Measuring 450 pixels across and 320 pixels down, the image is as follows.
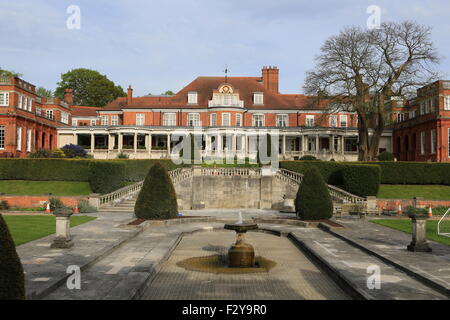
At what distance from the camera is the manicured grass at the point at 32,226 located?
1543cm

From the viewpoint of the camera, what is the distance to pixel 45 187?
33500 mm

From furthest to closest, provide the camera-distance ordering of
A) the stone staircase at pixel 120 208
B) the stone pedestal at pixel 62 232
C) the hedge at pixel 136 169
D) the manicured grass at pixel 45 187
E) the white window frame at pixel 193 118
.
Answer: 1. the white window frame at pixel 193 118
2. the hedge at pixel 136 169
3. the manicured grass at pixel 45 187
4. the stone staircase at pixel 120 208
5. the stone pedestal at pixel 62 232

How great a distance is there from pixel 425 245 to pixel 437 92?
122ft

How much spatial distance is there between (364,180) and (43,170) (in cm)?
2656

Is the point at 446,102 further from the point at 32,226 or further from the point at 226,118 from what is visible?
the point at 32,226

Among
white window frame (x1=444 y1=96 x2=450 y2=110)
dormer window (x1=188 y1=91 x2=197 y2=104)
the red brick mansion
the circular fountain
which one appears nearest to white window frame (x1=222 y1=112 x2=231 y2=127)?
the red brick mansion

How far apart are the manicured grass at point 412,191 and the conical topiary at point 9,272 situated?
98.4ft

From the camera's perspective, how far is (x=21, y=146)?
48.4 metres

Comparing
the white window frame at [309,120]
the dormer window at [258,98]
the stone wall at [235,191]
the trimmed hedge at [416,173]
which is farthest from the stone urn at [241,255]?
the white window frame at [309,120]

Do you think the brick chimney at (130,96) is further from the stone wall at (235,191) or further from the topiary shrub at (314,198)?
the topiary shrub at (314,198)

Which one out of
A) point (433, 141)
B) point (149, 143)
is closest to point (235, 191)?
point (149, 143)

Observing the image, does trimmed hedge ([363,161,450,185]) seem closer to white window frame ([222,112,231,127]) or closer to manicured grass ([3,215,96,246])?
manicured grass ([3,215,96,246])
